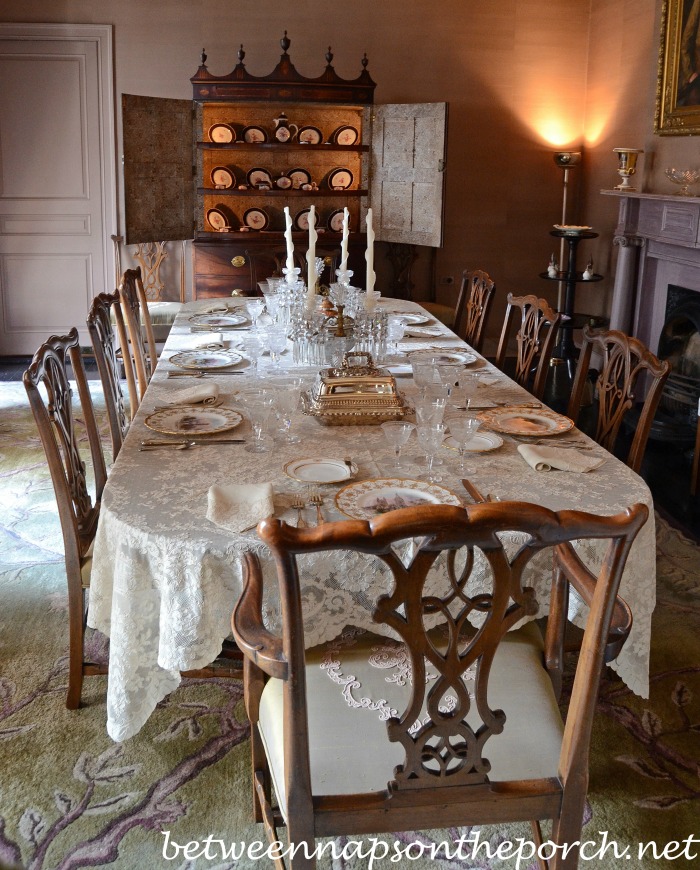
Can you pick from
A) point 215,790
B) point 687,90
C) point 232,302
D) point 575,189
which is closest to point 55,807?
point 215,790

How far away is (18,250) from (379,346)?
4167mm

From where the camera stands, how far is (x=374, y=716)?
149 centimetres

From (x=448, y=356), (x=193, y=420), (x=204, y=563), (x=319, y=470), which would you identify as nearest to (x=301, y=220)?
(x=448, y=356)

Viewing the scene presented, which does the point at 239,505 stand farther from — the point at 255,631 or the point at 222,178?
the point at 222,178

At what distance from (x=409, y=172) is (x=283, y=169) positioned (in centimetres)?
93

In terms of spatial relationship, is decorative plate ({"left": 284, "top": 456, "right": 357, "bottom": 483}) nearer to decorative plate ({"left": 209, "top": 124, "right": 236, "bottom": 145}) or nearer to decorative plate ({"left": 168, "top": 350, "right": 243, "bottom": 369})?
decorative plate ({"left": 168, "top": 350, "right": 243, "bottom": 369})

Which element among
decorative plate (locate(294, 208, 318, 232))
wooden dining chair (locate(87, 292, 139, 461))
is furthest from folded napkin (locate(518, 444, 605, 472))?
decorative plate (locate(294, 208, 318, 232))

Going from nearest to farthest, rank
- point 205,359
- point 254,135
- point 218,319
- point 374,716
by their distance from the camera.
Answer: point 374,716 < point 205,359 < point 218,319 < point 254,135

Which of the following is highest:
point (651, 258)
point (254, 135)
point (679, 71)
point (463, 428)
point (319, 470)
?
point (679, 71)

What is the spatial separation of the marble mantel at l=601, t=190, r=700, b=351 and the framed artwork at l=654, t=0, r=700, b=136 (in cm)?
43

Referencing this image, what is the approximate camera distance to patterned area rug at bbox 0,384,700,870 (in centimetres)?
181

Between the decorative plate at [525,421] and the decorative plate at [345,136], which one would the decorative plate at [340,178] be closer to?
the decorative plate at [345,136]

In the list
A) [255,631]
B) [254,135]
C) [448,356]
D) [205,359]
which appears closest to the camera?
[255,631]

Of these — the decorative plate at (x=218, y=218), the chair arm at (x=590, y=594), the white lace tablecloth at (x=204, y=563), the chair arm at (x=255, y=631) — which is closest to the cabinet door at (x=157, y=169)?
the decorative plate at (x=218, y=218)
